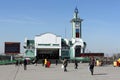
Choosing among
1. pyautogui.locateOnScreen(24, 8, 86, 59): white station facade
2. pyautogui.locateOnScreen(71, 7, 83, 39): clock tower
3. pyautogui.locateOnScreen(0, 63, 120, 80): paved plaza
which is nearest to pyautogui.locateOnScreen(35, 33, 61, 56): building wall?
pyautogui.locateOnScreen(24, 8, 86, 59): white station facade

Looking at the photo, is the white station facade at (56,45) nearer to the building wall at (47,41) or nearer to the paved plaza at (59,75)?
the building wall at (47,41)

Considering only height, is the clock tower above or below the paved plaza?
above

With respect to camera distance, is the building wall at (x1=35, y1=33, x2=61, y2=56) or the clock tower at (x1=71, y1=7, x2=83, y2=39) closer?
the building wall at (x1=35, y1=33, x2=61, y2=56)

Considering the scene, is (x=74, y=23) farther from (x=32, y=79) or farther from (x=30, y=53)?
(x=32, y=79)

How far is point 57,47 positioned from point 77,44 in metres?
7.33

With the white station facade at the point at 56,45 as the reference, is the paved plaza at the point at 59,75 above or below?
below

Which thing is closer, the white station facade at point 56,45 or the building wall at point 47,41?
the white station facade at point 56,45

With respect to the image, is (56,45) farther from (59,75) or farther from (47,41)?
(59,75)

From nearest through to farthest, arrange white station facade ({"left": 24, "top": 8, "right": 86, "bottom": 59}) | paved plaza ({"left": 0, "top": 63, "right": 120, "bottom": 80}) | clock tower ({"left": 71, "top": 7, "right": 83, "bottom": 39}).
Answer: paved plaza ({"left": 0, "top": 63, "right": 120, "bottom": 80}) < white station facade ({"left": 24, "top": 8, "right": 86, "bottom": 59}) < clock tower ({"left": 71, "top": 7, "right": 83, "bottom": 39})

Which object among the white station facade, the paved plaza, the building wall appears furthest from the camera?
the building wall

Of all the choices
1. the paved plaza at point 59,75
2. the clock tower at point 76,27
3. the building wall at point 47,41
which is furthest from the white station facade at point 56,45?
Result: the paved plaza at point 59,75

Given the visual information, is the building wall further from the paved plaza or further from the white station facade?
the paved plaza

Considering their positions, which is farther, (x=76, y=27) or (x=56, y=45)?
(x=76, y=27)

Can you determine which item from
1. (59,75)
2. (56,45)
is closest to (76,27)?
(56,45)
